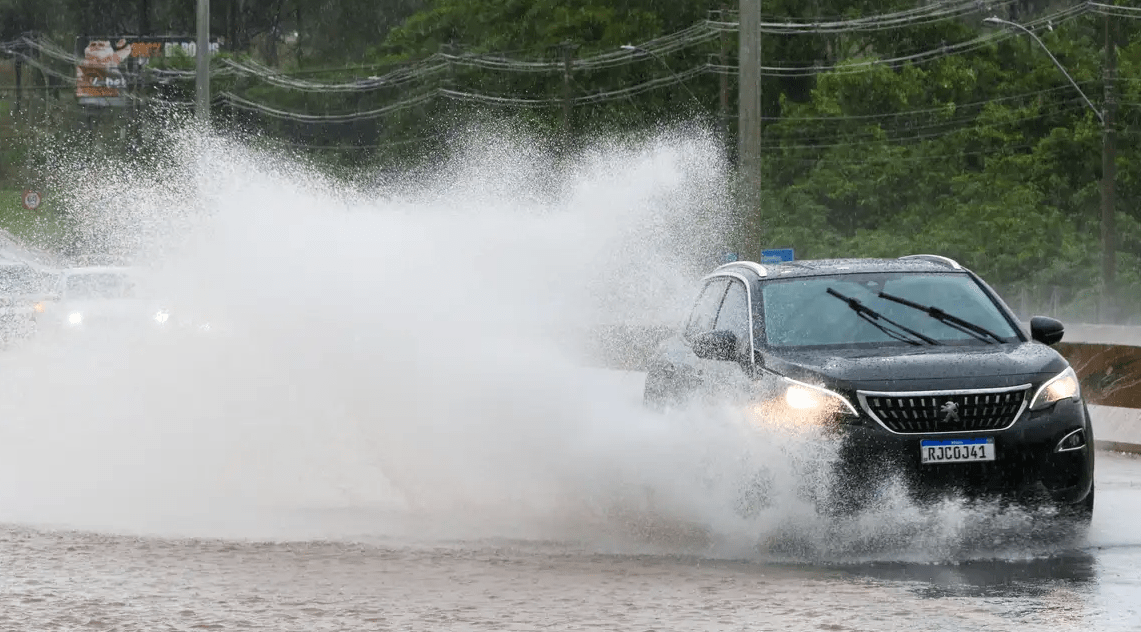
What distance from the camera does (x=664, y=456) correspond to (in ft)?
34.1

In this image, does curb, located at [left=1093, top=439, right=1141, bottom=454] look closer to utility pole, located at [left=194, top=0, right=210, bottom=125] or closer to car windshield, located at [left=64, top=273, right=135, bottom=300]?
car windshield, located at [left=64, top=273, right=135, bottom=300]

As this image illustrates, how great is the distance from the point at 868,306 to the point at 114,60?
7995 centimetres

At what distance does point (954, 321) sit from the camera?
1079 cm

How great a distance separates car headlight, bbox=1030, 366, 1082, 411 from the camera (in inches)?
381

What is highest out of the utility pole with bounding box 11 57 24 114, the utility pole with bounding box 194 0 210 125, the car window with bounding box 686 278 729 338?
the utility pole with bounding box 11 57 24 114

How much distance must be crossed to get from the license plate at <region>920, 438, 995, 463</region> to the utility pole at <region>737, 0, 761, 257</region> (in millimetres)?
13785

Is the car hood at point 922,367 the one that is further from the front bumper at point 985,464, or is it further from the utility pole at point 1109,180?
the utility pole at point 1109,180

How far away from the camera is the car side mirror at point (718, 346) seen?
34.7 ft

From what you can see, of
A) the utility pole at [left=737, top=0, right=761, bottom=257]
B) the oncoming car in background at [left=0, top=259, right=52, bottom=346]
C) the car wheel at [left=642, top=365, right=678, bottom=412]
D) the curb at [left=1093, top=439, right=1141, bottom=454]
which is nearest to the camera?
the car wheel at [left=642, top=365, right=678, bottom=412]

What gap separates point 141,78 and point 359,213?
229 ft

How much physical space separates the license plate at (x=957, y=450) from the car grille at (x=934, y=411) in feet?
0.22

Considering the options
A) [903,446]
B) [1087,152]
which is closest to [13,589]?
[903,446]

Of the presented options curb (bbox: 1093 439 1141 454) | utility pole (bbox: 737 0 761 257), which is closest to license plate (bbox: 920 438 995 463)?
curb (bbox: 1093 439 1141 454)

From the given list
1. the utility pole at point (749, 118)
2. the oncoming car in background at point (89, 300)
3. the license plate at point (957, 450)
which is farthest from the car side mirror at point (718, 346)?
the oncoming car in background at point (89, 300)
